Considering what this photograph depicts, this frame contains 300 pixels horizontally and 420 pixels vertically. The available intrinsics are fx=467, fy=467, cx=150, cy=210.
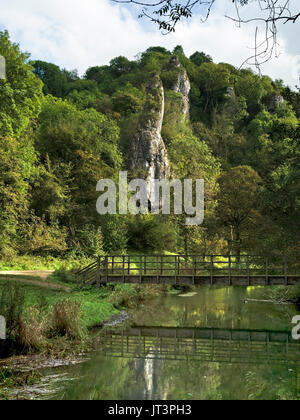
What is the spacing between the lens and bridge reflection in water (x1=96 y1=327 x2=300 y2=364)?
45.8 feet

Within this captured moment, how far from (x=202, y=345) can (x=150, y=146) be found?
32.1 metres

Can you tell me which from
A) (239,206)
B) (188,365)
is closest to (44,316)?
(188,365)

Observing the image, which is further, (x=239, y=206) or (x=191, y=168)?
(x=191, y=168)

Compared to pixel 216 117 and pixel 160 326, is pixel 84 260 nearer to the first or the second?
pixel 160 326

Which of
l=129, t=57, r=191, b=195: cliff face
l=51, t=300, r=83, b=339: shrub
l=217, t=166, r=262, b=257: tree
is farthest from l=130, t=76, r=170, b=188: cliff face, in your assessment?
l=51, t=300, r=83, b=339: shrub

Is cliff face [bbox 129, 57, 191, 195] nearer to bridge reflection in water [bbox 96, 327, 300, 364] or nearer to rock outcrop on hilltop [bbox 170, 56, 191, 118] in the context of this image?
rock outcrop on hilltop [bbox 170, 56, 191, 118]

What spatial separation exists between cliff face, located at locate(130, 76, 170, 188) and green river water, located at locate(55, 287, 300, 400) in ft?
83.2

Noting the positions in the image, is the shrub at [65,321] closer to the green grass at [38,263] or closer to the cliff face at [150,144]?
the green grass at [38,263]

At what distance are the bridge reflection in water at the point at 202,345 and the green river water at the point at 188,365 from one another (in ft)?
0.10

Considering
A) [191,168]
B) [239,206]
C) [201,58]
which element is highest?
[201,58]

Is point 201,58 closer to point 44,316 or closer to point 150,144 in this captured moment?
point 150,144

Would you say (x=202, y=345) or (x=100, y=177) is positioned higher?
(x=100, y=177)

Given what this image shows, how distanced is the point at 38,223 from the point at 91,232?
12.0ft

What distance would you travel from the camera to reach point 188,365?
42.7 ft
